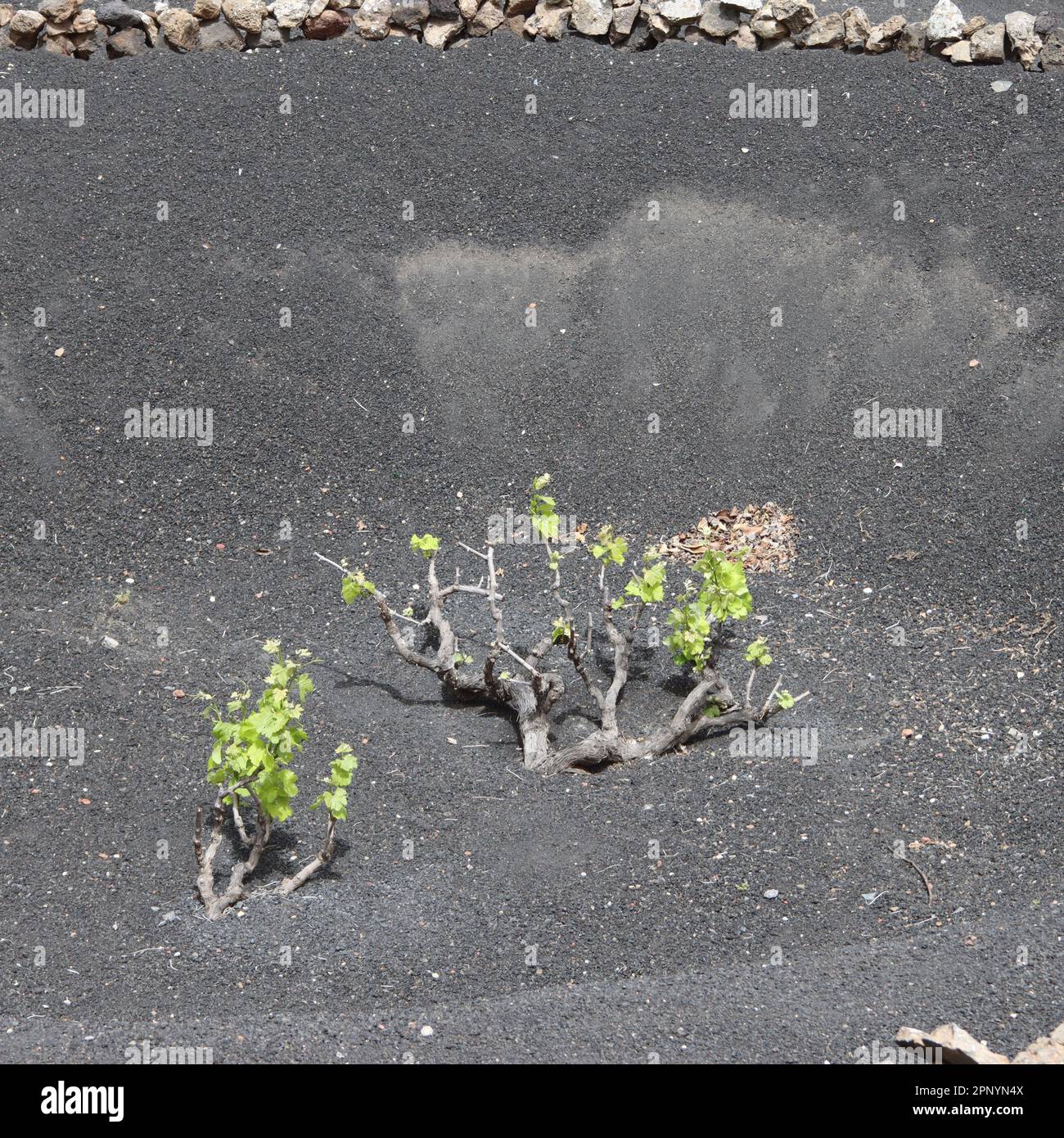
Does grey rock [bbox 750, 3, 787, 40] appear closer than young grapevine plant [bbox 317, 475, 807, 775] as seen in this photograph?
No

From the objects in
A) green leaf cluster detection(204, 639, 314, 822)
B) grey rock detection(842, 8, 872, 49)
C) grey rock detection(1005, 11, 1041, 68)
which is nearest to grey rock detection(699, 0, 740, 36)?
grey rock detection(842, 8, 872, 49)

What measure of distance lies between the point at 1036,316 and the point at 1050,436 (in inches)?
46.2

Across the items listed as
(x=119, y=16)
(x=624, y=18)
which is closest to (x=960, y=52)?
(x=624, y=18)

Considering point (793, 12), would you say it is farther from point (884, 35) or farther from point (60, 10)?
point (60, 10)

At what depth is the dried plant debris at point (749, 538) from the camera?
886 cm

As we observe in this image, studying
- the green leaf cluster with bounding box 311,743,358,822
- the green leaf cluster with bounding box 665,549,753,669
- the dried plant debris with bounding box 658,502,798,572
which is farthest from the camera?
the dried plant debris with bounding box 658,502,798,572

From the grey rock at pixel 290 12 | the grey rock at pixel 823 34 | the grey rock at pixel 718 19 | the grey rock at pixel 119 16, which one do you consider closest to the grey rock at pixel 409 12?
the grey rock at pixel 290 12

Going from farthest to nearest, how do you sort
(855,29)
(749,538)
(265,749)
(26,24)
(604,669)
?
1. (855,29)
2. (26,24)
3. (749,538)
4. (604,669)
5. (265,749)

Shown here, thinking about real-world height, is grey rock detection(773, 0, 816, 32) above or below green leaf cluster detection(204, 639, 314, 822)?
above

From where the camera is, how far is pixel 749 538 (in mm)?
9023

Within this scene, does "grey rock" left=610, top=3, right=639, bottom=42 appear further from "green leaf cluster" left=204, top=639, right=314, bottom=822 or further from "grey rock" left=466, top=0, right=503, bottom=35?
"green leaf cluster" left=204, top=639, right=314, bottom=822

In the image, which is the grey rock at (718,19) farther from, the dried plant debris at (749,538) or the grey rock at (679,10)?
the dried plant debris at (749,538)

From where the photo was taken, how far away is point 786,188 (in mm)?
10695

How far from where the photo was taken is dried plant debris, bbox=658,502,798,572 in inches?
349
